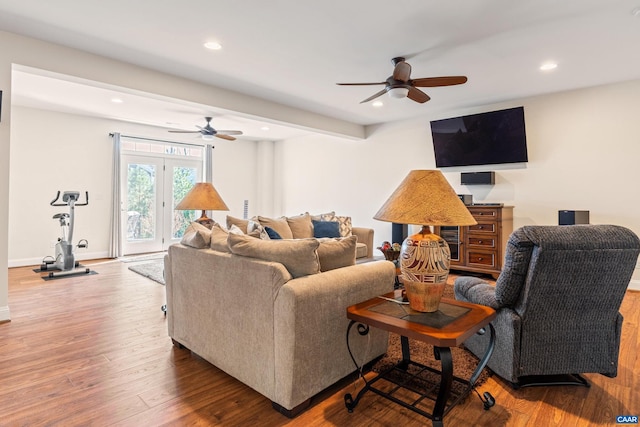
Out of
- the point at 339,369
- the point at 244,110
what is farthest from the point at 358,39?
the point at 339,369

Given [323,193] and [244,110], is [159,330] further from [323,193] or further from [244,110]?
[323,193]

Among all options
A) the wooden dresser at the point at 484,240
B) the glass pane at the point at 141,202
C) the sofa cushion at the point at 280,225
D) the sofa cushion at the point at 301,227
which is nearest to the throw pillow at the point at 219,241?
the sofa cushion at the point at 280,225

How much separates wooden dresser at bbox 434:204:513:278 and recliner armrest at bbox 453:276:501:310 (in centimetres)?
263

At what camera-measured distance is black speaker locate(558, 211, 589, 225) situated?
13.9 feet

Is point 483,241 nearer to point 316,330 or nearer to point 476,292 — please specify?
point 476,292

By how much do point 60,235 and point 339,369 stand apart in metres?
6.06

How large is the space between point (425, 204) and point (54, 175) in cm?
661

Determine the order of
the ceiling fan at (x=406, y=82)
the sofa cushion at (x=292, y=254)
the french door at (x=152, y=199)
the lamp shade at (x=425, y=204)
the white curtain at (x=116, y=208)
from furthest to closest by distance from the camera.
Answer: the french door at (x=152, y=199)
the white curtain at (x=116, y=208)
the ceiling fan at (x=406, y=82)
the sofa cushion at (x=292, y=254)
the lamp shade at (x=425, y=204)

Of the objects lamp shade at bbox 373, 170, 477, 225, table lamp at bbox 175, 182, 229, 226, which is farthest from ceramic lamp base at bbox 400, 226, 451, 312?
table lamp at bbox 175, 182, 229, 226

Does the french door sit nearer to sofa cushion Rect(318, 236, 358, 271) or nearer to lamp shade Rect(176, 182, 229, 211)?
lamp shade Rect(176, 182, 229, 211)

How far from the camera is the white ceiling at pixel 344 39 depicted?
265 centimetres

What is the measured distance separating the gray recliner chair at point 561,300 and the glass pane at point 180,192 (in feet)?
22.4

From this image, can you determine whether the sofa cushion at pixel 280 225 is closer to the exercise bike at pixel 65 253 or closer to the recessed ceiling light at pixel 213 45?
the recessed ceiling light at pixel 213 45

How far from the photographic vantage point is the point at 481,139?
→ 17.1ft
